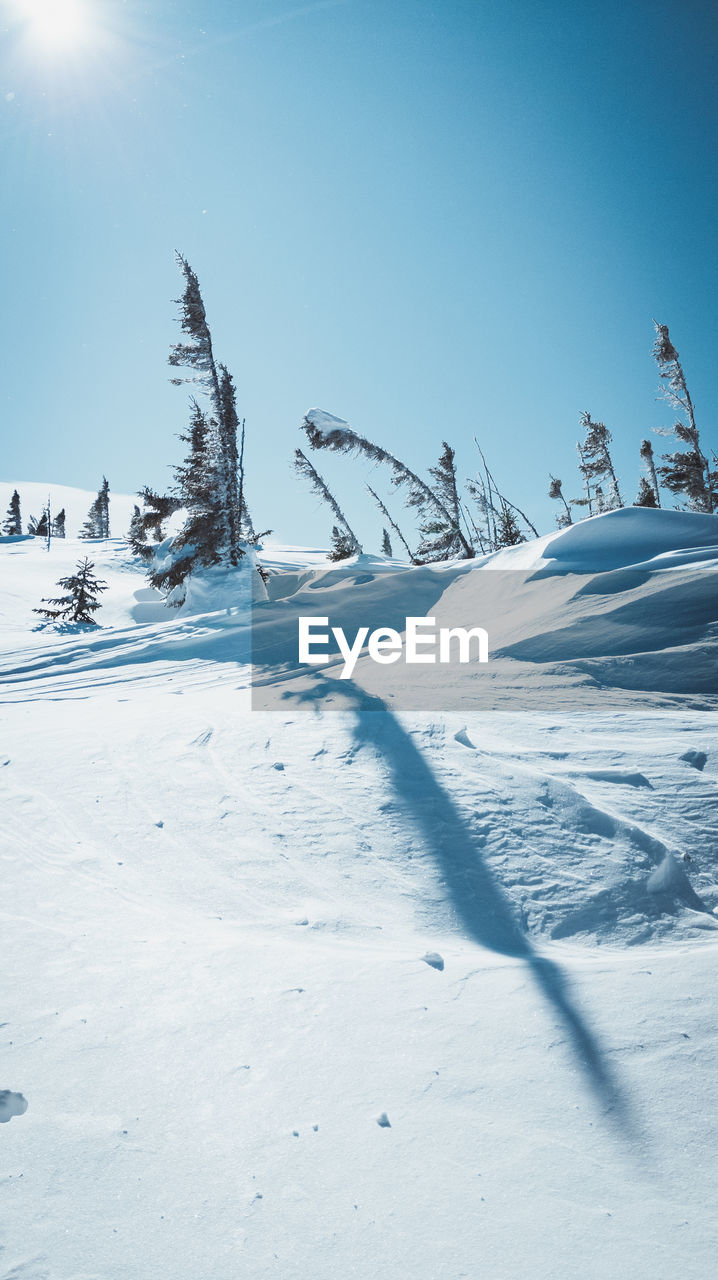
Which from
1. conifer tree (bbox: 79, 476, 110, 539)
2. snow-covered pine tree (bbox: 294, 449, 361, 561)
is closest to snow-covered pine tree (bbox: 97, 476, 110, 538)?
conifer tree (bbox: 79, 476, 110, 539)

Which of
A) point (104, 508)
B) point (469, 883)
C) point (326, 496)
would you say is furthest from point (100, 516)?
point (469, 883)

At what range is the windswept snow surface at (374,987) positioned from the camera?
1.16m

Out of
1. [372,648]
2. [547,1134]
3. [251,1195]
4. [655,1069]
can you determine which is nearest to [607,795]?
[655,1069]

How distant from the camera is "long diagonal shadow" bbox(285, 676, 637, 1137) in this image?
155 cm

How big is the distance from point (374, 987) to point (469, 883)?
76cm

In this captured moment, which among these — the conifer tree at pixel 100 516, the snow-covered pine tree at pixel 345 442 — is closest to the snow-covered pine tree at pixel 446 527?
the snow-covered pine tree at pixel 345 442

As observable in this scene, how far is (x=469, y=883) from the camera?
2.51 m

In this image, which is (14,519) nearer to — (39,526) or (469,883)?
(39,526)

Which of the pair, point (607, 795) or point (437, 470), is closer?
point (607, 795)

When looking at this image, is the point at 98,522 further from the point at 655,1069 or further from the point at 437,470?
the point at 655,1069

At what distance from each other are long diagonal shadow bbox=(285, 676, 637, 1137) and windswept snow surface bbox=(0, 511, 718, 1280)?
0.05 feet

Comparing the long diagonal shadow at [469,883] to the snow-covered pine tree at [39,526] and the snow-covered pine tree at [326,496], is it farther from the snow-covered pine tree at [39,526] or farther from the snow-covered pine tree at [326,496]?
the snow-covered pine tree at [39,526]

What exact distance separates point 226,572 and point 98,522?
5561 cm

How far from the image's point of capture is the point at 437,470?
24172 millimetres
